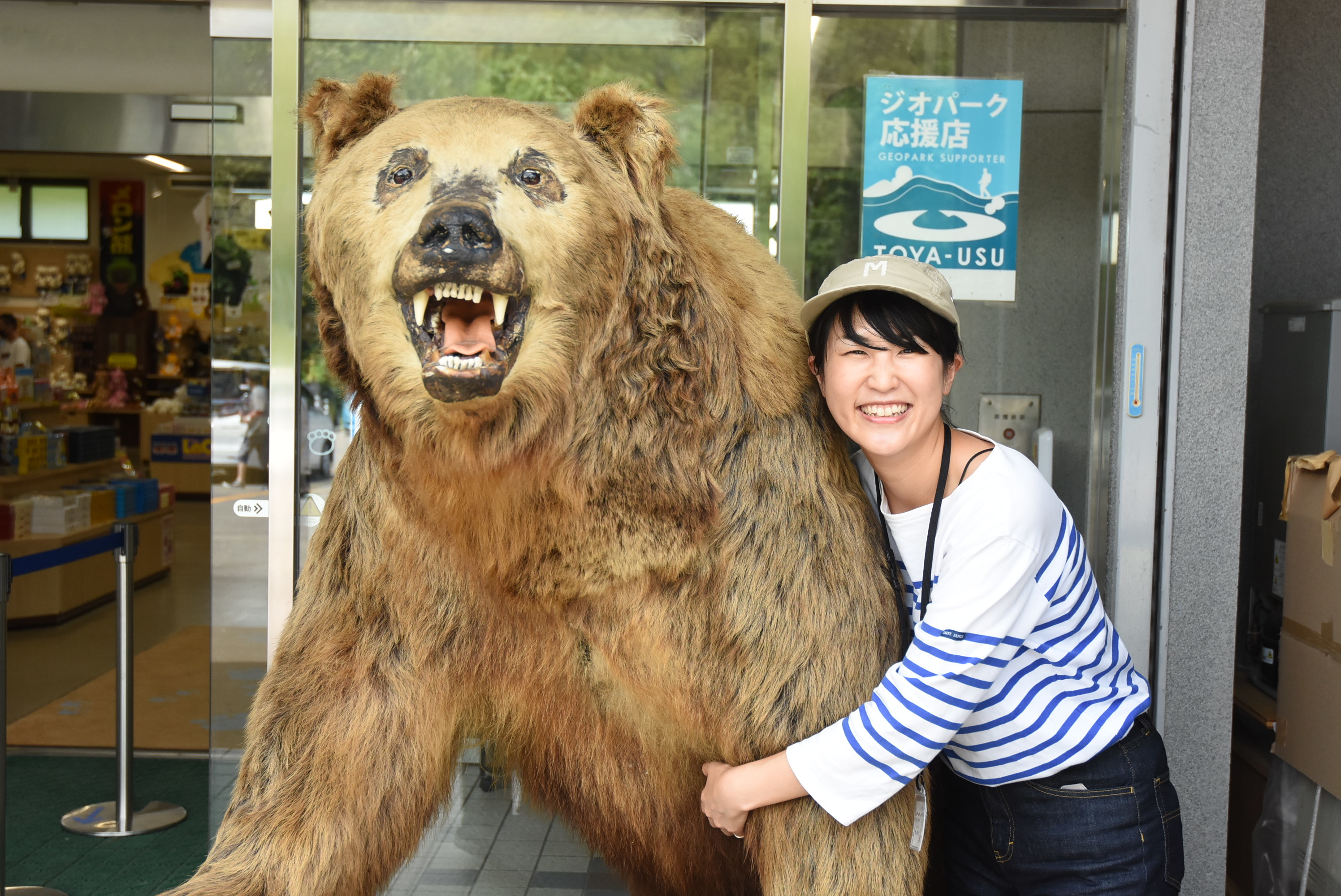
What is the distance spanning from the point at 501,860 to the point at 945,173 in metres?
2.48

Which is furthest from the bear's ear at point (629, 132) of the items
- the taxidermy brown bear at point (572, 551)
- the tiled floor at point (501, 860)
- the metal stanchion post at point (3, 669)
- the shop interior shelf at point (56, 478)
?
the shop interior shelf at point (56, 478)

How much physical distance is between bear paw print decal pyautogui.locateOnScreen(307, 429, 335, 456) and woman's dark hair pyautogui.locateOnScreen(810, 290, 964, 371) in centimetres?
189

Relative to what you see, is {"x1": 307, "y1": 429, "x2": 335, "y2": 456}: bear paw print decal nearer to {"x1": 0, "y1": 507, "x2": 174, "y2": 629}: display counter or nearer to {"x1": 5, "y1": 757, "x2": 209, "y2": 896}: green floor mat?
{"x1": 5, "y1": 757, "x2": 209, "y2": 896}: green floor mat

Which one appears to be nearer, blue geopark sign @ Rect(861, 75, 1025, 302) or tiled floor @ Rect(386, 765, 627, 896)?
blue geopark sign @ Rect(861, 75, 1025, 302)

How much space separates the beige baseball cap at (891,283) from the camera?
1.80 m

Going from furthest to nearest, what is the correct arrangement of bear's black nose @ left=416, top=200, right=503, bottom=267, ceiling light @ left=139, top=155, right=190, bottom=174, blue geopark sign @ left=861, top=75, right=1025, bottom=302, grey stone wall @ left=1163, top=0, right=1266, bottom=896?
ceiling light @ left=139, top=155, right=190, bottom=174
blue geopark sign @ left=861, top=75, right=1025, bottom=302
grey stone wall @ left=1163, top=0, right=1266, bottom=896
bear's black nose @ left=416, top=200, right=503, bottom=267

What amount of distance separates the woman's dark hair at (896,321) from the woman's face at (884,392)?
10mm

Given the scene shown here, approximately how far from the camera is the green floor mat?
3.50 meters

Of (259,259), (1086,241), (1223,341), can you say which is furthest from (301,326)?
(1223,341)

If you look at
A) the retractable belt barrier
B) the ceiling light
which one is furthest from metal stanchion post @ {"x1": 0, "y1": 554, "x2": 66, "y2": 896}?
the ceiling light

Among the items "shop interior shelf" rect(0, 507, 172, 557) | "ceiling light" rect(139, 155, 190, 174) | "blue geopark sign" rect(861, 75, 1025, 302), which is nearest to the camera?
"blue geopark sign" rect(861, 75, 1025, 302)

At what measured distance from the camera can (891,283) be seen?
1.80m

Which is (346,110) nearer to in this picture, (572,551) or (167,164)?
(572,551)

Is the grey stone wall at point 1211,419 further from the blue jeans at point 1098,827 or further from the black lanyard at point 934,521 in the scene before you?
the black lanyard at point 934,521
